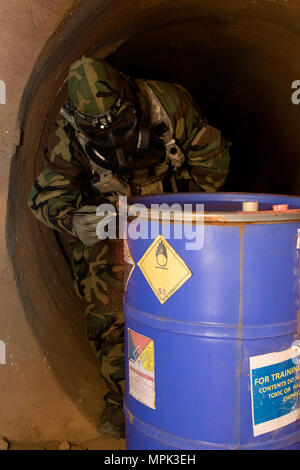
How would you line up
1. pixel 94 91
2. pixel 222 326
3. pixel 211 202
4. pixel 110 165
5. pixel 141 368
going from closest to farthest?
pixel 222 326 < pixel 141 368 < pixel 211 202 < pixel 94 91 < pixel 110 165

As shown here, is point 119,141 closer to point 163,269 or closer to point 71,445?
point 163,269

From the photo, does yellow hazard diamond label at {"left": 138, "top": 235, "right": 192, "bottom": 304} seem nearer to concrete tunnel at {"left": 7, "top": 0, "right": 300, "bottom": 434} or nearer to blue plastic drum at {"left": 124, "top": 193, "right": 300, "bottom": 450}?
blue plastic drum at {"left": 124, "top": 193, "right": 300, "bottom": 450}

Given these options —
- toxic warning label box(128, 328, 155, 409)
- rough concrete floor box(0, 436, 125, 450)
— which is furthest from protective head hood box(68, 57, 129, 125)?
rough concrete floor box(0, 436, 125, 450)

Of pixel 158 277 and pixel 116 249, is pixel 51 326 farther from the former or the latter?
pixel 158 277

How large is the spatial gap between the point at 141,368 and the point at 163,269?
34 cm

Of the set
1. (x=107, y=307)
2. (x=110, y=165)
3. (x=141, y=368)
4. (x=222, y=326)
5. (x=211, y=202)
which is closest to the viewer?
(x=222, y=326)

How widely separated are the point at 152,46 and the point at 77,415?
214cm

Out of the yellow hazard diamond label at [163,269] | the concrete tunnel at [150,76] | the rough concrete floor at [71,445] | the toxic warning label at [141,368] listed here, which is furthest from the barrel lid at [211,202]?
the rough concrete floor at [71,445]

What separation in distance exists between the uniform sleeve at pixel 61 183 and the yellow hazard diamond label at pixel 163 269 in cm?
72

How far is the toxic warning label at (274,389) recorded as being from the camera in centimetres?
122

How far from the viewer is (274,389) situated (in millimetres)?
1241

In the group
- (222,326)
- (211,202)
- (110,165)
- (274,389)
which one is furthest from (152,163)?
(274,389)

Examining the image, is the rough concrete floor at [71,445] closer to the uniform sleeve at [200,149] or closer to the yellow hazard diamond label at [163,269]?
the yellow hazard diamond label at [163,269]

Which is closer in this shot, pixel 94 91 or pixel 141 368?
pixel 141 368
